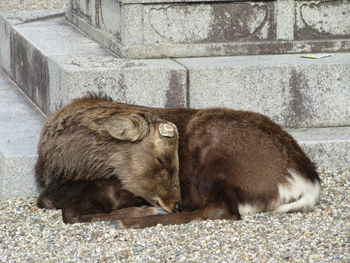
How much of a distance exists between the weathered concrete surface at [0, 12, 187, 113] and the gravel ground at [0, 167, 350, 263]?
4.08ft

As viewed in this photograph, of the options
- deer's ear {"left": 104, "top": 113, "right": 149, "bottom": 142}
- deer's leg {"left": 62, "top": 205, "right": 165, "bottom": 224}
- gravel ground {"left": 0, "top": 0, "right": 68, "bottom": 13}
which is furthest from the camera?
gravel ground {"left": 0, "top": 0, "right": 68, "bottom": 13}

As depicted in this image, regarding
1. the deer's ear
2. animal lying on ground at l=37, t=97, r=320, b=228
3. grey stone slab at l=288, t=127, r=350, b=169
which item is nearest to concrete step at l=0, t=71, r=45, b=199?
animal lying on ground at l=37, t=97, r=320, b=228

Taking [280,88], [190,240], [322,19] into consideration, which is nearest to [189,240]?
[190,240]

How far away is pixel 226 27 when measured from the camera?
7355mm

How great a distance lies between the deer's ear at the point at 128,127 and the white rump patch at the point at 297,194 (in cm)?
89

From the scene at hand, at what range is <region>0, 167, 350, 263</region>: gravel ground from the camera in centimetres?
482

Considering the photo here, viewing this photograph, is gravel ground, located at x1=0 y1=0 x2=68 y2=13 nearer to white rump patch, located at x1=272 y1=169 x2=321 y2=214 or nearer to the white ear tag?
the white ear tag

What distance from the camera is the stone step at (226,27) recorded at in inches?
283

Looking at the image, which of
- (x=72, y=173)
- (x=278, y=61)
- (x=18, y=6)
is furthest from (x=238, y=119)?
(x=18, y=6)

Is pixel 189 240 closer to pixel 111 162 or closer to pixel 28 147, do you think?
pixel 111 162

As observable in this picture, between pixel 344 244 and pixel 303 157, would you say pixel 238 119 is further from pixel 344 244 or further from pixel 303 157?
pixel 344 244

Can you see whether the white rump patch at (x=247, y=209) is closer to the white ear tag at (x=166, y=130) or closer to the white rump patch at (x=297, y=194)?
the white rump patch at (x=297, y=194)

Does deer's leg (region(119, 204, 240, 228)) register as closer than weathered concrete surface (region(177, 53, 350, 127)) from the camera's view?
Yes

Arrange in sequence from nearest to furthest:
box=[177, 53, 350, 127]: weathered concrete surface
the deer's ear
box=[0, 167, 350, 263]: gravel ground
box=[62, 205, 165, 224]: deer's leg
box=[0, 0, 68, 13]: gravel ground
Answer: box=[0, 167, 350, 263]: gravel ground → the deer's ear → box=[62, 205, 165, 224]: deer's leg → box=[177, 53, 350, 127]: weathered concrete surface → box=[0, 0, 68, 13]: gravel ground
